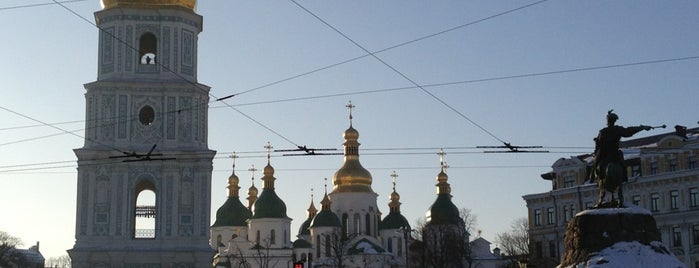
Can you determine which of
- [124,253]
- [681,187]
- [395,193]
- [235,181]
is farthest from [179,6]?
[395,193]

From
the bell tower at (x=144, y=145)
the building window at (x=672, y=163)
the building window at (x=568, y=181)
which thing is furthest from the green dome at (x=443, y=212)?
the bell tower at (x=144, y=145)

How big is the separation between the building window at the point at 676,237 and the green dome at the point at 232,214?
42.4 metres

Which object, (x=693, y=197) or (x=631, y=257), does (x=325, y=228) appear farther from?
(x=631, y=257)

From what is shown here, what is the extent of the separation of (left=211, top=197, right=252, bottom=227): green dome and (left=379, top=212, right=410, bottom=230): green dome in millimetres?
10413

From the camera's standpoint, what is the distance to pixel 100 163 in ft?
171

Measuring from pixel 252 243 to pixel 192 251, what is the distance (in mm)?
32449

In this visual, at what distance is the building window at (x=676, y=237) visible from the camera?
52.9 m

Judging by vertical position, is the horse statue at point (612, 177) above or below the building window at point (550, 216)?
below

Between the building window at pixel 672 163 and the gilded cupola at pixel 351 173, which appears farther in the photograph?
the gilded cupola at pixel 351 173

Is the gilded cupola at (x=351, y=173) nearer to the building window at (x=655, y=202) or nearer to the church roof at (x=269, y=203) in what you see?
the church roof at (x=269, y=203)

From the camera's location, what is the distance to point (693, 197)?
5222 cm

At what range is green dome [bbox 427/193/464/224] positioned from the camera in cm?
8688

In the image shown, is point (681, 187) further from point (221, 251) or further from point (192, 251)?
point (221, 251)

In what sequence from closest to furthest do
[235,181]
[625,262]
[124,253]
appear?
[625,262]
[124,253]
[235,181]
